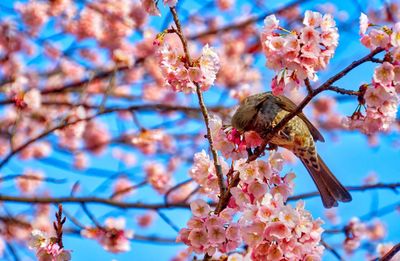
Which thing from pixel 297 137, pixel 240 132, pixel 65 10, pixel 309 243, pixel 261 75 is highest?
pixel 65 10

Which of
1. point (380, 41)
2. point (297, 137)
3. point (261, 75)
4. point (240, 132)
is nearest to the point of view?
point (380, 41)

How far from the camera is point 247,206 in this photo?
66.7 inches

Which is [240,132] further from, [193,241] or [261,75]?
[261,75]

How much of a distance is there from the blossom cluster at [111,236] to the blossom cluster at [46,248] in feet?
4.61

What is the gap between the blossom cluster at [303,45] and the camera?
1.64 meters

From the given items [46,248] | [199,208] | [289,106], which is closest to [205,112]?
[199,208]

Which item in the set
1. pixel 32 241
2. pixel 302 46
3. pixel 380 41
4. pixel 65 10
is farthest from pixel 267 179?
pixel 65 10

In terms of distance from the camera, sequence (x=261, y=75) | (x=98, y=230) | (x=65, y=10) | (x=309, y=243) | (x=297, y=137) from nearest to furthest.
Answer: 1. (x=309, y=243)
2. (x=297, y=137)
3. (x=98, y=230)
4. (x=65, y=10)
5. (x=261, y=75)

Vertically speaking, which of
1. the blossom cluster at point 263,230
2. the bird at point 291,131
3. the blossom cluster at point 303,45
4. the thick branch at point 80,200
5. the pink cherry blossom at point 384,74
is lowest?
the blossom cluster at point 263,230

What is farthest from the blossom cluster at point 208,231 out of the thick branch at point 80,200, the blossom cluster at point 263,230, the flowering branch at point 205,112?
the thick branch at point 80,200

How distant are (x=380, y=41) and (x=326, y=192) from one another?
1.00 meters

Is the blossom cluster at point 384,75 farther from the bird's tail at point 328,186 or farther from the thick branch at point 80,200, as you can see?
the thick branch at point 80,200

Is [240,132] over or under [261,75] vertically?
under

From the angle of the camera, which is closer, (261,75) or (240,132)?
(240,132)
